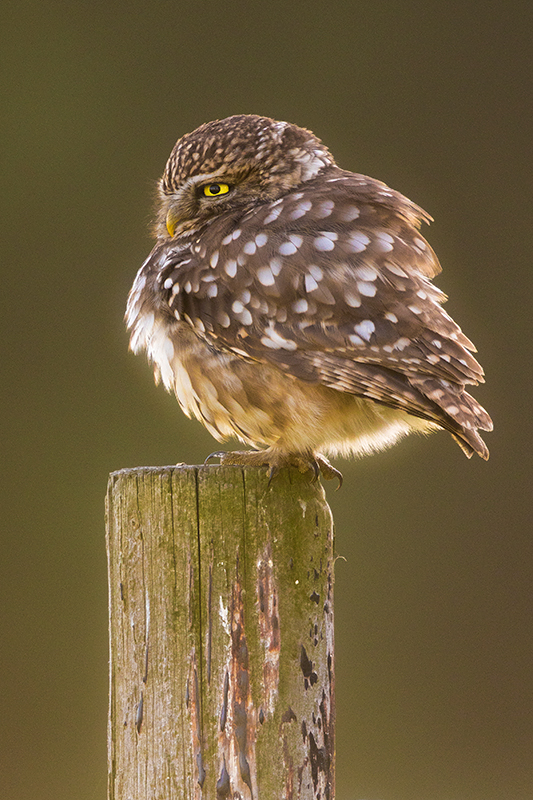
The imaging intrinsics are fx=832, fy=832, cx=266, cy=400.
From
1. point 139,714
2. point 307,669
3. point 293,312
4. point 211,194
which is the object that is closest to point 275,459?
point 293,312

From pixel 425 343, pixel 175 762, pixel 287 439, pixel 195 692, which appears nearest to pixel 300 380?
pixel 287 439

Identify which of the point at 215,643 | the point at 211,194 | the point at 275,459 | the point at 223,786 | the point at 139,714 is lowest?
the point at 223,786

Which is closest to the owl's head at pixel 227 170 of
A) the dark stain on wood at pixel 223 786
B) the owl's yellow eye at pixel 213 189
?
the owl's yellow eye at pixel 213 189

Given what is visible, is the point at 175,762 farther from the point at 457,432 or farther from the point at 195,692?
the point at 457,432

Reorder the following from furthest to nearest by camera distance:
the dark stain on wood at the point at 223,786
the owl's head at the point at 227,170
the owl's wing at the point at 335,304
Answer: the owl's head at the point at 227,170 < the owl's wing at the point at 335,304 < the dark stain on wood at the point at 223,786

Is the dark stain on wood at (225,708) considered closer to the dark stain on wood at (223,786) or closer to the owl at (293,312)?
the dark stain on wood at (223,786)

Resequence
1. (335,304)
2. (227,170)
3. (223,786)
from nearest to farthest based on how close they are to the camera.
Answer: (223,786) → (335,304) → (227,170)

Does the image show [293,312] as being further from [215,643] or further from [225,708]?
[225,708]
